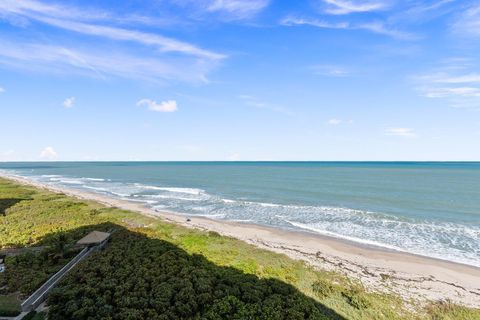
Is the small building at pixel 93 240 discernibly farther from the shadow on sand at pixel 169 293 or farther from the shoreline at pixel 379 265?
the shoreline at pixel 379 265

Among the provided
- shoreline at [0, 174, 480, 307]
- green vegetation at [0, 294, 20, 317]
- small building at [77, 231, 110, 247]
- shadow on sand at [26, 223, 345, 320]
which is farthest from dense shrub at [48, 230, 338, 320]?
shoreline at [0, 174, 480, 307]

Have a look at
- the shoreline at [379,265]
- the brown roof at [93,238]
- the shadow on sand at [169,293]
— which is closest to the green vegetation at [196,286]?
the shadow on sand at [169,293]

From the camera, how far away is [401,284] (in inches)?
869

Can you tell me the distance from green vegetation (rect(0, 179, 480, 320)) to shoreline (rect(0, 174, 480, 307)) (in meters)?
1.78

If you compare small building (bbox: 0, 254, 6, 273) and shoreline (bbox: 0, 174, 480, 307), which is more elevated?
small building (bbox: 0, 254, 6, 273)

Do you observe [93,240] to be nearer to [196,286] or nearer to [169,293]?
[169,293]

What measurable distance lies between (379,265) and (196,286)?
1716 cm

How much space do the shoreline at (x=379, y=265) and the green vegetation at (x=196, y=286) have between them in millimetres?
1779

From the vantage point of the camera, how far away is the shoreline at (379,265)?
21.1 metres

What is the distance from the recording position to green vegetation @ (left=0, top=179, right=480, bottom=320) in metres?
16.0

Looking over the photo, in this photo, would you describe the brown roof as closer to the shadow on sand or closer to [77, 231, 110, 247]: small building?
[77, 231, 110, 247]: small building

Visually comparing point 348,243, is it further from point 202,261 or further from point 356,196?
point 356,196

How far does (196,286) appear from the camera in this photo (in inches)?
717

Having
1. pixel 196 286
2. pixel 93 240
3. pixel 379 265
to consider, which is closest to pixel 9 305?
pixel 93 240
